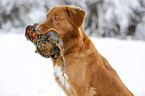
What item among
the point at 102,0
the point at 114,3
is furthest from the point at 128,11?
the point at 102,0

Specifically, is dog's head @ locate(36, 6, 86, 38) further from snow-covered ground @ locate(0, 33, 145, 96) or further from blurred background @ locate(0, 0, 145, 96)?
blurred background @ locate(0, 0, 145, 96)

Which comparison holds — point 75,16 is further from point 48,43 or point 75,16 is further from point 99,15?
point 99,15

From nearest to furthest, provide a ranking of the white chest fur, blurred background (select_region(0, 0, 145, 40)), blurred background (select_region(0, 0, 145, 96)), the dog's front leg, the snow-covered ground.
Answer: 1. the dog's front leg
2. the white chest fur
3. the snow-covered ground
4. blurred background (select_region(0, 0, 145, 96))
5. blurred background (select_region(0, 0, 145, 40))

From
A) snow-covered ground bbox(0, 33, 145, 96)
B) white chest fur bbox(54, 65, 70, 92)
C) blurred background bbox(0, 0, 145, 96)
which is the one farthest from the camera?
blurred background bbox(0, 0, 145, 96)

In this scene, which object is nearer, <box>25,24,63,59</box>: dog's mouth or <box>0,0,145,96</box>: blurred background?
<box>25,24,63,59</box>: dog's mouth

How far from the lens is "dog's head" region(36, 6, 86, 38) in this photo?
92.0 inches

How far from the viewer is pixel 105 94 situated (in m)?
2.22

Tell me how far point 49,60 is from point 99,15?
8.28m

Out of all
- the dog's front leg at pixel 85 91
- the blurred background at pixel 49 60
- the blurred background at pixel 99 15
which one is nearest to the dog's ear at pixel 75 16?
the dog's front leg at pixel 85 91

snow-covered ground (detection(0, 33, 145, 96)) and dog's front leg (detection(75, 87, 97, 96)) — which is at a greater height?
dog's front leg (detection(75, 87, 97, 96))

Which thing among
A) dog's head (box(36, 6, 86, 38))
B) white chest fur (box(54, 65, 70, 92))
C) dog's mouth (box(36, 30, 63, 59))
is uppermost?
dog's head (box(36, 6, 86, 38))

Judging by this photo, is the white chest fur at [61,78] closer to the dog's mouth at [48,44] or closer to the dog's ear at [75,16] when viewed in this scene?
the dog's mouth at [48,44]

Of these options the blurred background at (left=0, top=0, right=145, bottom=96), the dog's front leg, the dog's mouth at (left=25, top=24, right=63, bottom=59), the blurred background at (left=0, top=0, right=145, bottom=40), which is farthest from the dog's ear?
the blurred background at (left=0, top=0, right=145, bottom=40)

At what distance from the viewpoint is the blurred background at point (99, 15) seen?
45.8 feet
